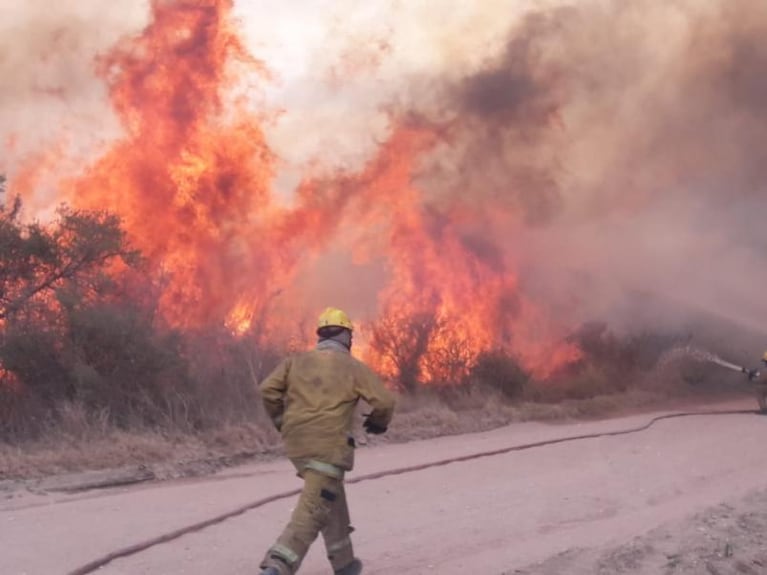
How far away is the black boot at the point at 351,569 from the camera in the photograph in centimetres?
564

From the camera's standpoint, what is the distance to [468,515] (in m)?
8.26

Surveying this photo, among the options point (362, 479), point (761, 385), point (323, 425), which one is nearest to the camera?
point (323, 425)

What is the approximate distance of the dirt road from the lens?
21.5ft

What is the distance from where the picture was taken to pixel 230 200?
18094mm

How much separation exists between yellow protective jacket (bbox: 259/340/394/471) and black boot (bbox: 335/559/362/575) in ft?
Answer: 2.05

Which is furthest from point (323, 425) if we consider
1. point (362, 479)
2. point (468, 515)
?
point (362, 479)

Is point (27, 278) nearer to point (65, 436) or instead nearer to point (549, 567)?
point (65, 436)

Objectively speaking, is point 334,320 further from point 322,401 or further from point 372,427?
point 372,427

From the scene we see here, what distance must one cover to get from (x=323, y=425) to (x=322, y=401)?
152 millimetres

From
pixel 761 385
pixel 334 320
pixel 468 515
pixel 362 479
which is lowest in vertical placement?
pixel 761 385

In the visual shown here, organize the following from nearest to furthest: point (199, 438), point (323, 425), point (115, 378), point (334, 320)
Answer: point (323, 425) → point (334, 320) → point (199, 438) → point (115, 378)

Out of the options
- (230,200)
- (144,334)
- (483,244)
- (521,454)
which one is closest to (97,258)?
(144,334)

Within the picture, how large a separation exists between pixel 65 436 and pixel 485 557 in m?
6.56

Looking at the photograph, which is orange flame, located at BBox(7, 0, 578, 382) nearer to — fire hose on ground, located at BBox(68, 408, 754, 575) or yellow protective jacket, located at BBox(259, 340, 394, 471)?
fire hose on ground, located at BBox(68, 408, 754, 575)
